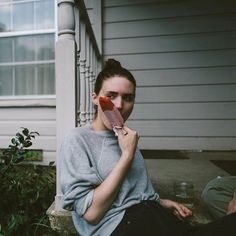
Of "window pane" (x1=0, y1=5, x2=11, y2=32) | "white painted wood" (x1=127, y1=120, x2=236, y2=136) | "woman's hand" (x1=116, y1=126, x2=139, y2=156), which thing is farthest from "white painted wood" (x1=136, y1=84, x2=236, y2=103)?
"woman's hand" (x1=116, y1=126, x2=139, y2=156)

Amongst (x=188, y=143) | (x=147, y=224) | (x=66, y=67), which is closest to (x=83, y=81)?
(x=66, y=67)

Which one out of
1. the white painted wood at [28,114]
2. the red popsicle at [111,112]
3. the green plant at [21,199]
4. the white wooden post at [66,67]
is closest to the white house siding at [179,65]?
the white painted wood at [28,114]

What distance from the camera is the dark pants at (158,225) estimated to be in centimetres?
116

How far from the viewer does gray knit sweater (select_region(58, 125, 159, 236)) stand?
1200mm

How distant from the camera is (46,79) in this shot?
3.80 metres

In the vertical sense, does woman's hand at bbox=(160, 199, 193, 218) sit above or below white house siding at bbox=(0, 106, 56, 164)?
below

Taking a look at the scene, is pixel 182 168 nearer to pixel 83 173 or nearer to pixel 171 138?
pixel 171 138

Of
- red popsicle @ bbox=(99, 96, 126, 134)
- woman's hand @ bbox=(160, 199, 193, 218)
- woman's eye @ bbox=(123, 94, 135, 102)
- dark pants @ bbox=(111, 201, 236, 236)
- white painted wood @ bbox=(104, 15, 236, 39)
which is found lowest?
woman's hand @ bbox=(160, 199, 193, 218)

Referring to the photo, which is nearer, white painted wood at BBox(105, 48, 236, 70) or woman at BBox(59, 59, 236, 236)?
woman at BBox(59, 59, 236, 236)

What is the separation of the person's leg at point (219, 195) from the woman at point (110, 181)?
47cm

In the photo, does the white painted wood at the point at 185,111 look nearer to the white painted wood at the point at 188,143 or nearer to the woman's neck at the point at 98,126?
the white painted wood at the point at 188,143

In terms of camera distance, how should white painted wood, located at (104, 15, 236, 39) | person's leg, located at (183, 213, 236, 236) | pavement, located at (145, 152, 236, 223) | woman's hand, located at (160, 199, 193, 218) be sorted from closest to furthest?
person's leg, located at (183, 213, 236, 236)
woman's hand, located at (160, 199, 193, 218)
pavement, located at (145, 152, 236, 223)
white painted wood, located at (104, 15, 236, 39)

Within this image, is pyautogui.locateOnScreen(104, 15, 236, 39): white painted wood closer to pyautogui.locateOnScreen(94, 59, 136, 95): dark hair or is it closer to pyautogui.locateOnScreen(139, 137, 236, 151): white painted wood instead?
pyautogui.locateOnScreen(139, 137, 236, 151): white painted wood

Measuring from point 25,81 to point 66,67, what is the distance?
2451 millimetres
